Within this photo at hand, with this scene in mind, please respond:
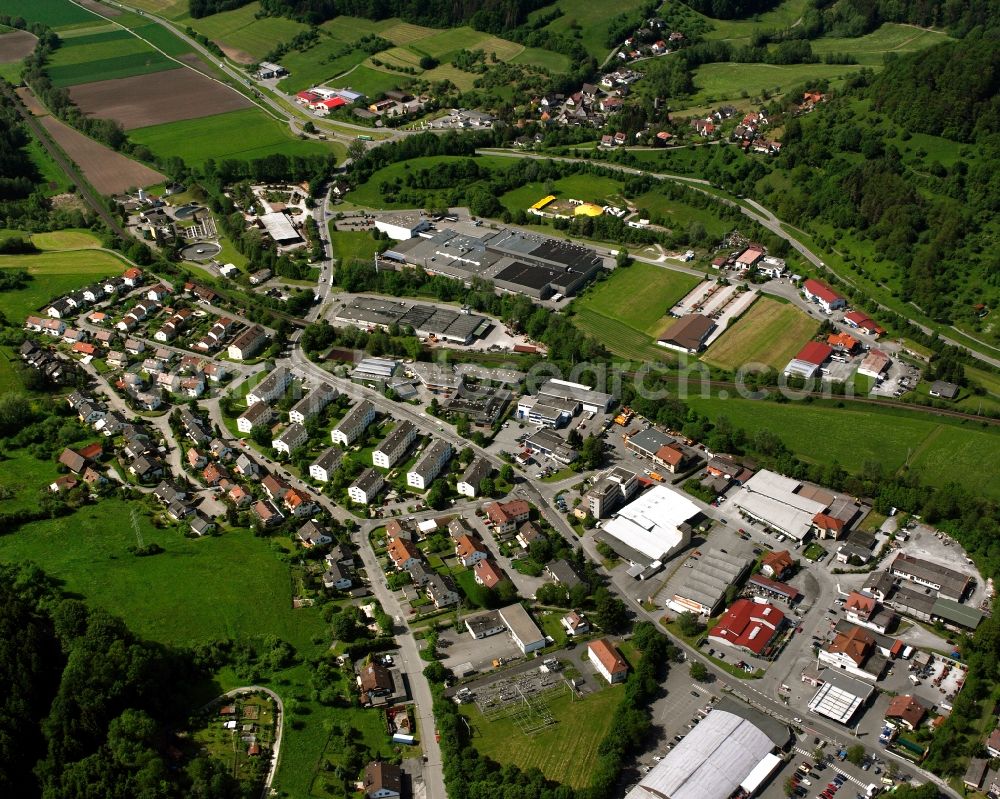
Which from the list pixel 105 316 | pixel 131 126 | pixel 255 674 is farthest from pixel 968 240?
pixel 131 126

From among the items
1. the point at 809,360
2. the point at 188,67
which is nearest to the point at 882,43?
the point at 809,360

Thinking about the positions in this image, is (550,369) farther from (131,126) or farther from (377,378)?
(131,126)

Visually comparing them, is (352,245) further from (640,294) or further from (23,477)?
(23,477)

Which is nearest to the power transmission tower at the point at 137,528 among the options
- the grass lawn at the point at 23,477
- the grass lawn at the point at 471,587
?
the grass lawn at the point at 23,477

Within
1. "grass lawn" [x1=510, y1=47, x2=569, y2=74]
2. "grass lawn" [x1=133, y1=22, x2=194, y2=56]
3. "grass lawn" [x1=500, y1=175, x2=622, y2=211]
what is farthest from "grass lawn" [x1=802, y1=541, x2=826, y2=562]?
"grass lawn" [x1=133, y1=22, x2=194, y2=56]

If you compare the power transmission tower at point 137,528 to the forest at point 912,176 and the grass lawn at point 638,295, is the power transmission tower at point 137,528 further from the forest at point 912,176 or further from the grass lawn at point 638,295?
the forest at point 912,176

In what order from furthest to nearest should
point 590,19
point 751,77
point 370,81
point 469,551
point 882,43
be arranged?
point 590,19 → point 882,43 → point 370,81 → point 751,77 → point 469,551
